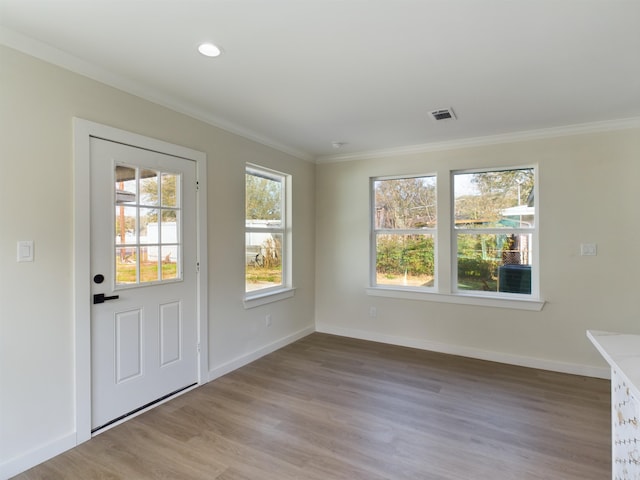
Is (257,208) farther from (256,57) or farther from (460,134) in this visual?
(460,134)

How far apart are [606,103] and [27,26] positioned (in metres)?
3.97

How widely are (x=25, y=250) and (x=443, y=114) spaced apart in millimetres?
3172

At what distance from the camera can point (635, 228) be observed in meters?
3.10

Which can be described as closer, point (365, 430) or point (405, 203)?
point (365, 430)

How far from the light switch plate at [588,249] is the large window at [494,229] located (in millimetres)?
419

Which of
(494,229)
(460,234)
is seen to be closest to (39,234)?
(460,234)

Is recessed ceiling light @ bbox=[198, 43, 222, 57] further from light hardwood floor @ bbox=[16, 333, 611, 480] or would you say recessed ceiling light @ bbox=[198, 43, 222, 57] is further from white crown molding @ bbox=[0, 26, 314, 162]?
light hardwood floor @ bbox=[16, 333, 611, 480]

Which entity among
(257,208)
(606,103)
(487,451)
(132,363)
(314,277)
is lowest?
(487,451)

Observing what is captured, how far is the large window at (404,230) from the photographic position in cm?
410

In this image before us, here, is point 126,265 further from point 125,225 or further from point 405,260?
point 405,260

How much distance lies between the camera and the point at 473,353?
3.78 m

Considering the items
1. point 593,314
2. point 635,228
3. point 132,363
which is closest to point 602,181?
point 635,228

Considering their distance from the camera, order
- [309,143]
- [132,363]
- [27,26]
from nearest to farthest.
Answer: [27,26]
[132,363]
[309,143]

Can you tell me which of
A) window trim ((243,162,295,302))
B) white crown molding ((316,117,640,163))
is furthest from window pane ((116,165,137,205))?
white crown molding ((316,117,640,163))
